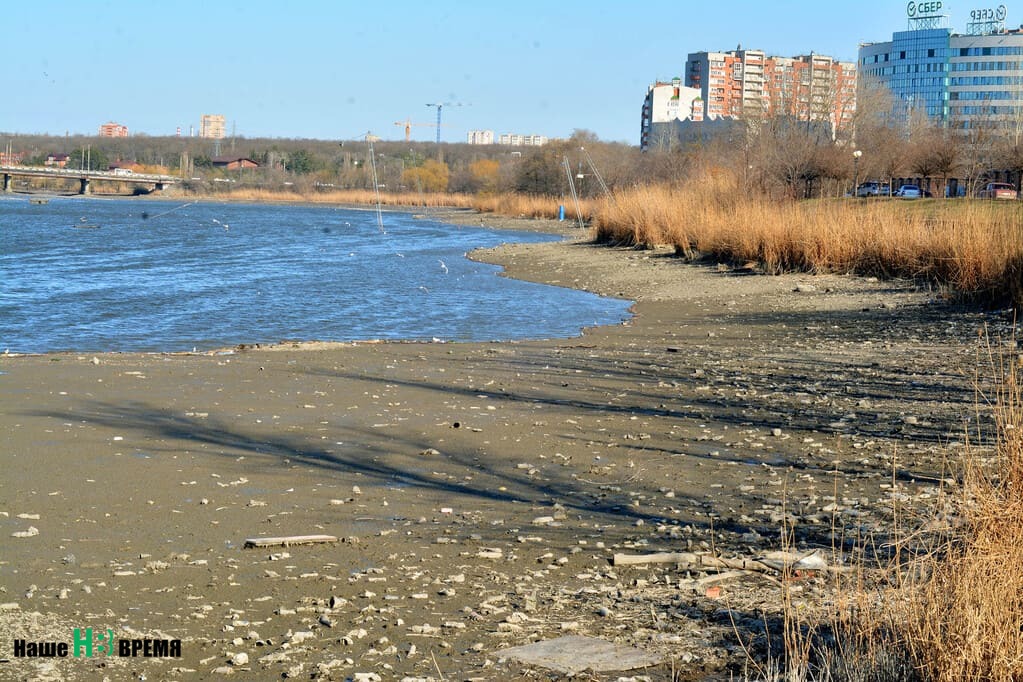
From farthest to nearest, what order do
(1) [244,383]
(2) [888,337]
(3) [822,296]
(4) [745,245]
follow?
(4) [745,245], (3) [822,296], (2) [888,337], (1) [244,383]

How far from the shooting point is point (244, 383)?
480 inches

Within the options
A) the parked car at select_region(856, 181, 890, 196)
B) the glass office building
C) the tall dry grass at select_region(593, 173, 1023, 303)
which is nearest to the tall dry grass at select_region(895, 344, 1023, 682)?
the tall dry grass at select_region(593, 173, 1023, 303)

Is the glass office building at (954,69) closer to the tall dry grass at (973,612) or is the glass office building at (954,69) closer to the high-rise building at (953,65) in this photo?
the high-rise building at (953,65)

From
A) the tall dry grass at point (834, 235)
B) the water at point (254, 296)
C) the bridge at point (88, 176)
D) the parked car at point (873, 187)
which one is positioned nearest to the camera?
the tall dry grass at point (834, 235)

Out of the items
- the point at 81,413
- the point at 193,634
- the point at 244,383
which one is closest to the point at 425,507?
the point at 193,634

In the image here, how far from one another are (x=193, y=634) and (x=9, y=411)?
6158 millimetres

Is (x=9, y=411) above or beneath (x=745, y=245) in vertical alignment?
beneath

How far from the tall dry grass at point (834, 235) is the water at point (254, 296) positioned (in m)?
4.37

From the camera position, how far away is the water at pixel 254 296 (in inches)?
757

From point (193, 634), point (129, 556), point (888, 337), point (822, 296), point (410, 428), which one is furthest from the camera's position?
point (822, 296)

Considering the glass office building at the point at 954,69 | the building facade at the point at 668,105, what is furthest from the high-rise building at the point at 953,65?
the building facade at the point at 668,105

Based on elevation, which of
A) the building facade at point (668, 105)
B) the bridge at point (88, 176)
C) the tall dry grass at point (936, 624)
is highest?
the building facade at point (668, 105)

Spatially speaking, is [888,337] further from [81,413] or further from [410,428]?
[81,413]

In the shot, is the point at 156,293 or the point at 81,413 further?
the point at 156,293
